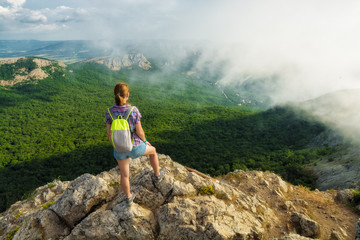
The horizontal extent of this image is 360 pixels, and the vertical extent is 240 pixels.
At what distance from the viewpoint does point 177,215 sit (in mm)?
8062

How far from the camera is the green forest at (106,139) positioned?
6041 cm

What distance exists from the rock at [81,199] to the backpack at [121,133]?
4793 mm

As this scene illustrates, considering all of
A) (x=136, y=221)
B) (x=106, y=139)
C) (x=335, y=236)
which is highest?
(x=136, y=221)

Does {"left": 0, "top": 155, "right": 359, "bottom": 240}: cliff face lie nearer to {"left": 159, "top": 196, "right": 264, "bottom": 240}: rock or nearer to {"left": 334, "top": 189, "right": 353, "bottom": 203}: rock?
{"left": 159, "top": 196, "right": 264, "bottom": 240}: rock

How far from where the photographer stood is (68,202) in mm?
9445

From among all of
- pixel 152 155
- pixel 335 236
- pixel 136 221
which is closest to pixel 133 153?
pixel 152 155

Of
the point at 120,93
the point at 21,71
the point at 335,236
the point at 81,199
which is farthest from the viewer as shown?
the point at 21,71

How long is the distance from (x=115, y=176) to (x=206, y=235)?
28.4ft

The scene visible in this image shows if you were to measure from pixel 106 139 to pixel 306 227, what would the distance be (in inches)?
3766

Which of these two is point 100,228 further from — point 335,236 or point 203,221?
point 335,236

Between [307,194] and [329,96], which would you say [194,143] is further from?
[329,96]

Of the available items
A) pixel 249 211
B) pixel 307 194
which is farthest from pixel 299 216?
pixel 307 194

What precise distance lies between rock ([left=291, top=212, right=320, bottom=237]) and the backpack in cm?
971

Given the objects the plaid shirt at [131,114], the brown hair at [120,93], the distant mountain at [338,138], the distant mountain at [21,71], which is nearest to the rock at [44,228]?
the plaid shirt at [131,114]
